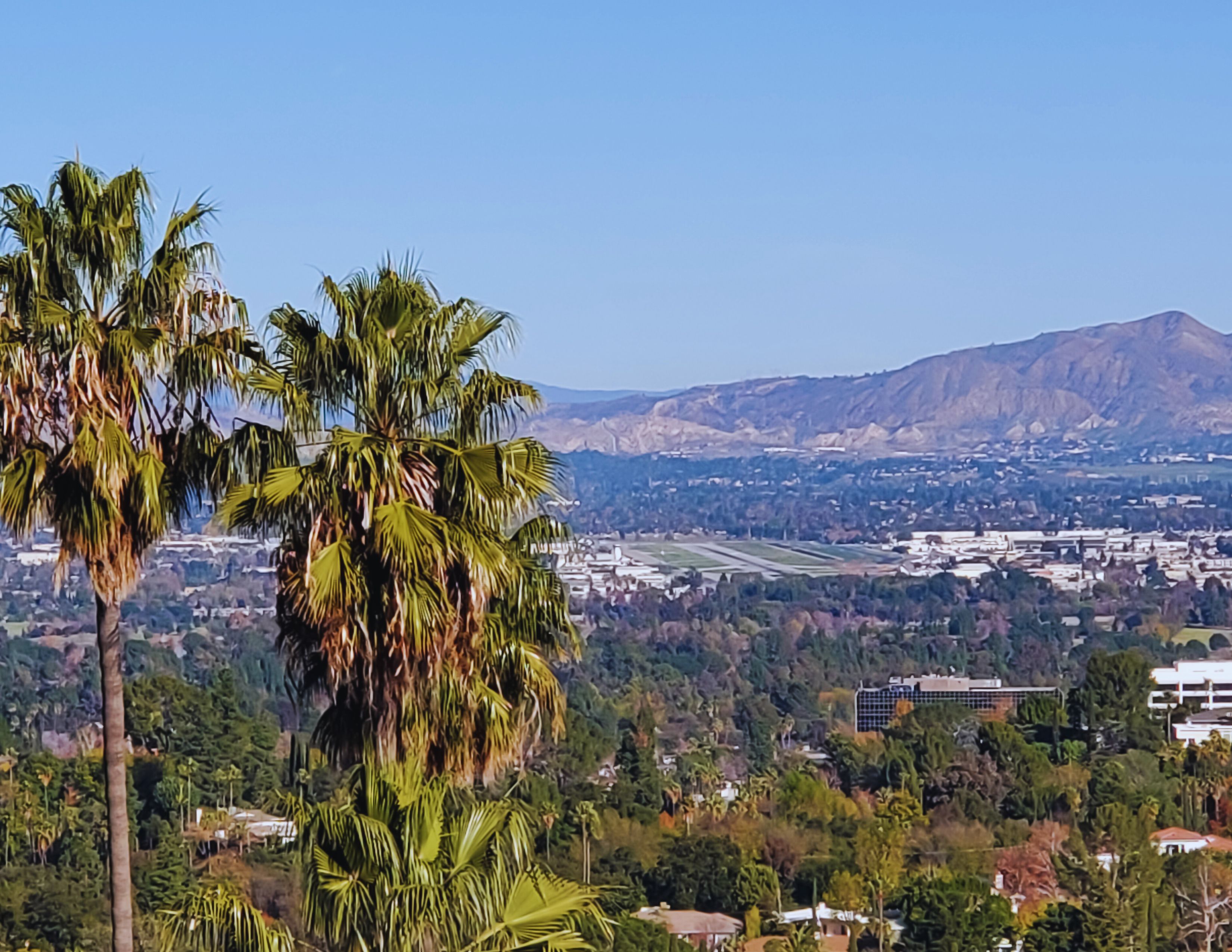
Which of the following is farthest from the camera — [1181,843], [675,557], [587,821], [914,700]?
[675,557]

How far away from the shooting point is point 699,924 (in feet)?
104

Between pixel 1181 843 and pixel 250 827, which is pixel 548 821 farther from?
pixel 1181 843

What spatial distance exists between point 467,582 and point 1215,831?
108 feet

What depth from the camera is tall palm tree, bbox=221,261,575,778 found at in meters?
9.51

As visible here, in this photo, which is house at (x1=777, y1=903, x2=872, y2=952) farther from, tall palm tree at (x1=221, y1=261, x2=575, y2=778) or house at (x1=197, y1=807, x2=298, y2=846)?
tall palm tree at (x1=221, y1=261, x2=575, y2=778)

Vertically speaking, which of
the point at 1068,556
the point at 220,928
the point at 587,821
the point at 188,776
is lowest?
the point at 1068,556

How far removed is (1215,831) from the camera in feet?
130

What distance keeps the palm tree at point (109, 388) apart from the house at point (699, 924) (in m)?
21.1

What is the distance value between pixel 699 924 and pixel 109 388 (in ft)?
77.3

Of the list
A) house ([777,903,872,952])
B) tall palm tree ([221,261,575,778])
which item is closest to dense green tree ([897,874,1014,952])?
house ([777,903,872,952])

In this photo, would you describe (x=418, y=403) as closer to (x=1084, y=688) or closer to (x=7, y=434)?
(x=7, y=434)

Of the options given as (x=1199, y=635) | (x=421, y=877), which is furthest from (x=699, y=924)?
(x=1199, y=635)

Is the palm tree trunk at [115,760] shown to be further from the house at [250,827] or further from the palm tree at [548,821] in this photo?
the palm tree at [548,821]

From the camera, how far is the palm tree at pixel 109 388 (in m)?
9.30
